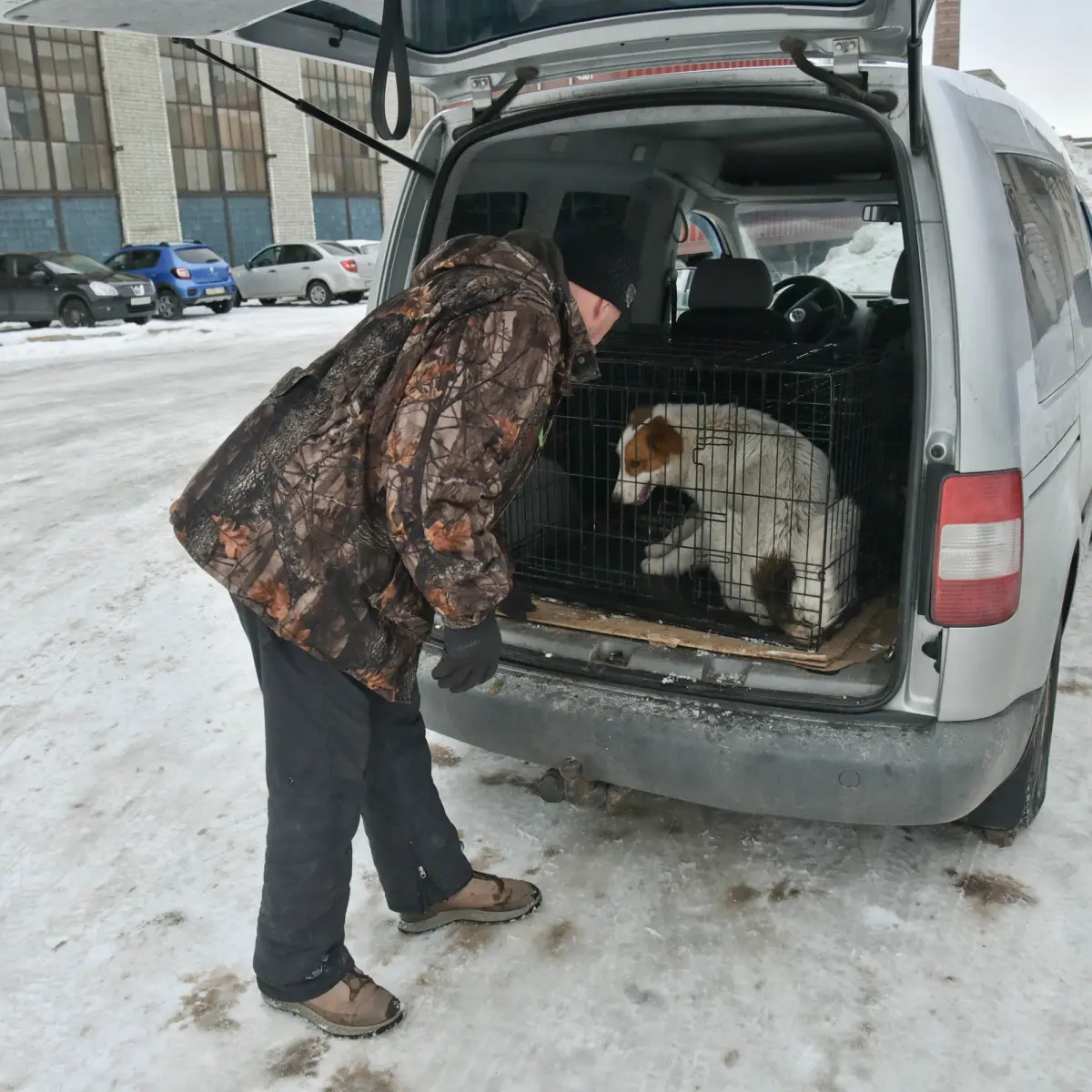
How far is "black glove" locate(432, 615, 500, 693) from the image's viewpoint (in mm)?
2129

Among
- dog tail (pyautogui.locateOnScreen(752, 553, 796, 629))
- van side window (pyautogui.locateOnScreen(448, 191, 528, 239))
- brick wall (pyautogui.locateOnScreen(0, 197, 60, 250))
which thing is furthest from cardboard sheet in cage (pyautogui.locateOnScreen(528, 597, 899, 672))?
brick wall (pyautogui.locateOnScreen(0, 197, 60, 250))

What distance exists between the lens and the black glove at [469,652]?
6.98 feet

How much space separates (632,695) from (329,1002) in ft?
3.44

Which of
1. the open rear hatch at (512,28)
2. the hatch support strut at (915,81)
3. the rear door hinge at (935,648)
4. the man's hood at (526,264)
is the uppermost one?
the open rear hatch at (512,28)

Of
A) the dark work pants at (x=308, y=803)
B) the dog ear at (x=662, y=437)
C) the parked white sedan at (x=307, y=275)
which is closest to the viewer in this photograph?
the dark work pants at (x=308, y=803)

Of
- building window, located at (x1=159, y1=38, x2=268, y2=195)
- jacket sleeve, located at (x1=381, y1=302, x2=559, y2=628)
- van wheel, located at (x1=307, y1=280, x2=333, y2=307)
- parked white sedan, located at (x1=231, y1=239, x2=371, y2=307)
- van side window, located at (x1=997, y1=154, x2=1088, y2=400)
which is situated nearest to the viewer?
jacket sleeve, located at (x1=381, y1=302, x2=559, y2=628)

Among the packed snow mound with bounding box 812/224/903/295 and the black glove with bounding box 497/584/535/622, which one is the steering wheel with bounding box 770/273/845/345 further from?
the black glove with bounding box 497/584/535/622

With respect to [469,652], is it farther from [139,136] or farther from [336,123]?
[139,136]

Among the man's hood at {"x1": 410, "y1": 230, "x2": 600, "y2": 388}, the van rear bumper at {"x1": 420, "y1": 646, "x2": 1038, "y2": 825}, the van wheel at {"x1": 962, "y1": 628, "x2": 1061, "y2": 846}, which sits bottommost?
the van wheel at {"x1": 962, "y1": 628, "x2": 1061, "y2": 846}

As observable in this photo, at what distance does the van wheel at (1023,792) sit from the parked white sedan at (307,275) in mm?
20900

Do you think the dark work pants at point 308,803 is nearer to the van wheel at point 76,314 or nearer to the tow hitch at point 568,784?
the tow hitch at point 568,784

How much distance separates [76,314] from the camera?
18656 millimetres

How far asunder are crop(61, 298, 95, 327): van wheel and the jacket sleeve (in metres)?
18.8

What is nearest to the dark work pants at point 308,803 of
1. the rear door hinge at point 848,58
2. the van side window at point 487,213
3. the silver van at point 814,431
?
the silver van at point 814,431
